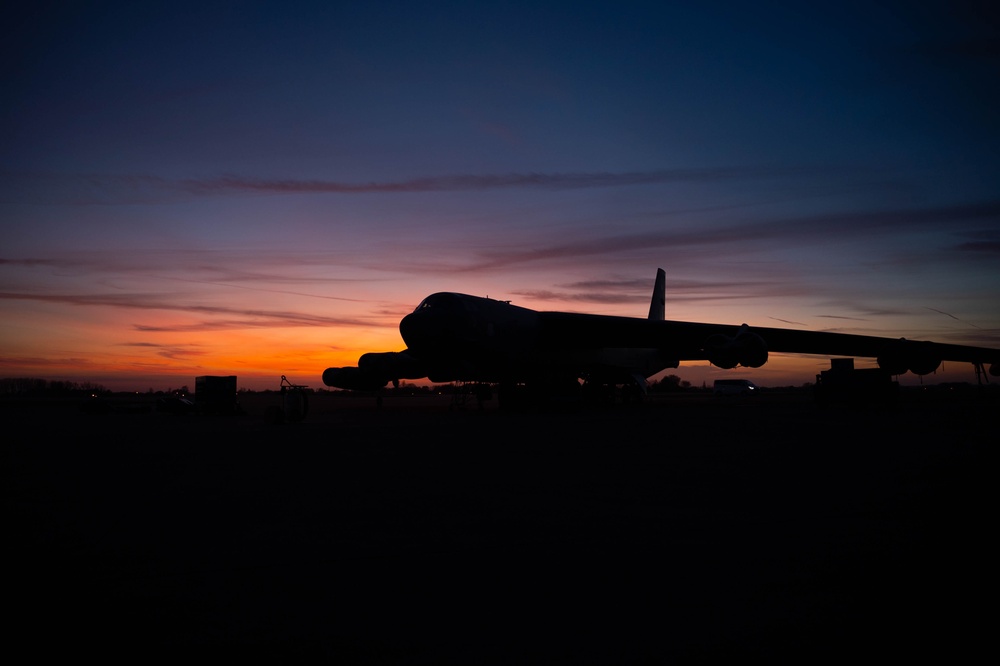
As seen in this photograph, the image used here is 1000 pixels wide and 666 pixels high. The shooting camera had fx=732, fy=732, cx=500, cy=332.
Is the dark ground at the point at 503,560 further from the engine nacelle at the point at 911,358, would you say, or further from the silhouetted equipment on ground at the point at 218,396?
the engine nacelle at the point at 911,358

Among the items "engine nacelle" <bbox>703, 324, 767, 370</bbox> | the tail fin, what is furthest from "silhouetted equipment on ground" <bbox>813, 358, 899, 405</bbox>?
the tail fin

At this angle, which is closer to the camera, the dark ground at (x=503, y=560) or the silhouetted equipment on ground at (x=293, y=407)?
the dark ground at (x=503, y=560)

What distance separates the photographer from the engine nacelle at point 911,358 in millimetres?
32156

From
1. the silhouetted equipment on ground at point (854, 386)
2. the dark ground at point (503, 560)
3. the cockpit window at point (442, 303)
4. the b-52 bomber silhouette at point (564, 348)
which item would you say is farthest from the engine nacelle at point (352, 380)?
the dark ground at point (503, 560)

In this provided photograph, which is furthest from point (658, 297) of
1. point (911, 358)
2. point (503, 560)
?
point (503, 560)

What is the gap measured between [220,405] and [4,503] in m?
23.9

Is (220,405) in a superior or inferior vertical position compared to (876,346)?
inferior

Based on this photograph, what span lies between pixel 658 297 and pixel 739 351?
729 inches

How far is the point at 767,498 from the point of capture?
7.47 metres

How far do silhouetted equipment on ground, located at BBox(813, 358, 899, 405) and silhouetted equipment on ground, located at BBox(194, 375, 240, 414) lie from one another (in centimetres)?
2464

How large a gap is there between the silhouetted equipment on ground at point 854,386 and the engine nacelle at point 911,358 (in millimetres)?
2204

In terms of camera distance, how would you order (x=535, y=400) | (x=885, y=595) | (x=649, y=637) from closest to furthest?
(x=649, y=637)
(x=885, y=595)
(x=535, y=400)

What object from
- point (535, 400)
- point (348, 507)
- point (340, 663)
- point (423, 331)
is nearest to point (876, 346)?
point (535, 400)

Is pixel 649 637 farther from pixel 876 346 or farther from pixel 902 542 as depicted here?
pixel 876 346
